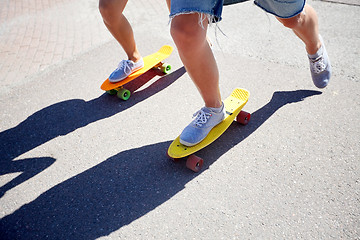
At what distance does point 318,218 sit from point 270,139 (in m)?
0.78

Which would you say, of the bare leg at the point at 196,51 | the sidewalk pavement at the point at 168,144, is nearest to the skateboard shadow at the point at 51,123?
the sidewalk pavement at the point at 168,144

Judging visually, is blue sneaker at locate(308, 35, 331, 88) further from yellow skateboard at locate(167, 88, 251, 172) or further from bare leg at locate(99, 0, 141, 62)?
bare leg at locate(99, 0, 141, 62)

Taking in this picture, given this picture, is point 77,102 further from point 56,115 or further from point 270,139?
point 270,139

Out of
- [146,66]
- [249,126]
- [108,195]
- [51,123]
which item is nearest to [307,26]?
[249,126]

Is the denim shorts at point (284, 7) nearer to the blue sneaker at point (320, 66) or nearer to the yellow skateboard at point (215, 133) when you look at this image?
the blue sneaker at point (320, 66)

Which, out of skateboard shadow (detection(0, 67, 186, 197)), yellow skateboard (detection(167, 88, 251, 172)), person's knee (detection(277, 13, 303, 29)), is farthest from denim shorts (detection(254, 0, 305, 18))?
skateboard shadow (detection(0, 67, 186, 197))

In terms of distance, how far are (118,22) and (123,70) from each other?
19.0 inches

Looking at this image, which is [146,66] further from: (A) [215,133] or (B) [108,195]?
(B) [108,195]

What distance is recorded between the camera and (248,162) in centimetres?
237

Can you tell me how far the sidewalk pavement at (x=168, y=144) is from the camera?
2004 millimetres

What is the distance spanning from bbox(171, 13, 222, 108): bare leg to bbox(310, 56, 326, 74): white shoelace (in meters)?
1.00

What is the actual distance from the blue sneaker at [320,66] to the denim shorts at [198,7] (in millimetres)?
1225

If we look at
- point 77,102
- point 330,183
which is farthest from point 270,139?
point 77,102

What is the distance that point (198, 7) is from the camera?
1.82 metres
